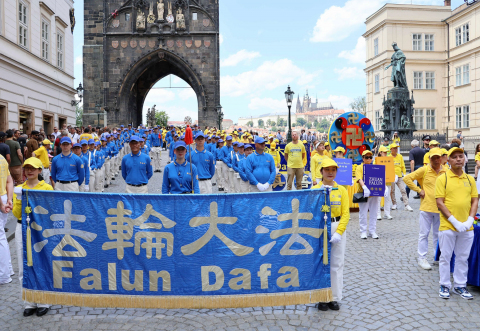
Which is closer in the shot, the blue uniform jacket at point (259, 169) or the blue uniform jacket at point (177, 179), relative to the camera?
the blue uniform jacket at point (177, 179)

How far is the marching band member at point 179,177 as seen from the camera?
6.41m

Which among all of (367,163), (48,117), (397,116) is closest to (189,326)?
(367,163)

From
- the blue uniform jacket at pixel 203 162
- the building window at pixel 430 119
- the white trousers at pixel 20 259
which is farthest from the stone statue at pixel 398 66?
the white trousers at pixel 20 259

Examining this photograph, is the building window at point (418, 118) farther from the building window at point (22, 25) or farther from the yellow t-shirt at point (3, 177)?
the yellow t-shirt at point (3, 177)

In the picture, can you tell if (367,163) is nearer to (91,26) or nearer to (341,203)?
(341,203)

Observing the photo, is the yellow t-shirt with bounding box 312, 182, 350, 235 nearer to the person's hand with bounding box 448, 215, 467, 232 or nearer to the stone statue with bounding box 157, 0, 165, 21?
the person's hand with bounding box 448, 215, 467, 232

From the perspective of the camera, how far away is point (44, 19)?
22.1 meters

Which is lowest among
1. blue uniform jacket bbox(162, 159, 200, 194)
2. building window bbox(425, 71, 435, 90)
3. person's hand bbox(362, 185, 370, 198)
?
person's hand bbox(362, 185, 370, 198)

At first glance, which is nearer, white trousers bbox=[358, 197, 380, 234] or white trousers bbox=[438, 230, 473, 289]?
white trousers bbox=[438, 230, 473, 289]

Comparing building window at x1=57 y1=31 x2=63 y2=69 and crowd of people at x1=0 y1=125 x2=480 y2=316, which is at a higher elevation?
building window at x1=57 y1=31 x2=63 y2=69

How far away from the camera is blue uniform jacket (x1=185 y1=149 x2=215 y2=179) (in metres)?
8.94

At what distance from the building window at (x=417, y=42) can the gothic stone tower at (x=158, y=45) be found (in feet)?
61.1

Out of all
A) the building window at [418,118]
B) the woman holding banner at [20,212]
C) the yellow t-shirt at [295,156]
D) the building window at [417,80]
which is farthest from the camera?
the building window at [417,80]

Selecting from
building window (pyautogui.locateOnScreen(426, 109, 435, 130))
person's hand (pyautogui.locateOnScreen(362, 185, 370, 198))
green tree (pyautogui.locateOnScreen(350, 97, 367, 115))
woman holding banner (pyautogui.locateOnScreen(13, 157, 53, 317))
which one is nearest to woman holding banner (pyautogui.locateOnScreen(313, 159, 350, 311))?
woman holding banner (pyautogui.locateOnScreen(13, 157, 53, 317))
